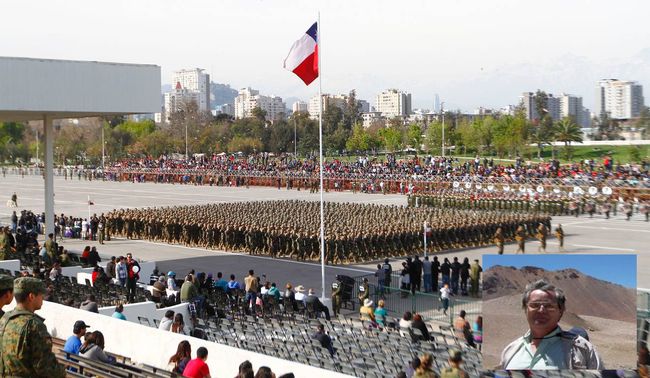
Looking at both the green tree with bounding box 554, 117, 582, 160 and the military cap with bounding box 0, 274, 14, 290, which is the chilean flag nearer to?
the military cap with bounding box 0, 274, 14, 290

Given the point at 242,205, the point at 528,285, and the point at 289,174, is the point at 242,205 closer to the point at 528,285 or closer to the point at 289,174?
the point at 289,174

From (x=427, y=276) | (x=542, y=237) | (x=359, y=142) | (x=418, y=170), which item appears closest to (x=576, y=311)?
(x=427, y=276)

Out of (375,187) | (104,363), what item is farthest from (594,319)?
(375,187)

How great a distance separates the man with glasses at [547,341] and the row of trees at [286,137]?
272 feet

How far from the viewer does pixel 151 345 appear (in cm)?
1221

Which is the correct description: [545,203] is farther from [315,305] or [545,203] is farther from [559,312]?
[559,312]

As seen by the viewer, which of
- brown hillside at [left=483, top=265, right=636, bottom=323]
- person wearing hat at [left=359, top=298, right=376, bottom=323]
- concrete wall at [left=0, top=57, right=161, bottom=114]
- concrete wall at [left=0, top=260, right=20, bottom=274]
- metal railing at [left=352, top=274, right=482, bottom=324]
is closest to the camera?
brown hillside at [left=483, top=265, right=636, bottom=323]

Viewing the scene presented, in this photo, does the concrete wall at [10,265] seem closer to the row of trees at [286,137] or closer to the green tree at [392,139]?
the row of trees at [286,137]

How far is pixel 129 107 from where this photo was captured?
25.2 m

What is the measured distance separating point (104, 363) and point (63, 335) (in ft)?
15.7

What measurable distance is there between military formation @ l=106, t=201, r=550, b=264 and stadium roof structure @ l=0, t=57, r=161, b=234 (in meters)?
6.89

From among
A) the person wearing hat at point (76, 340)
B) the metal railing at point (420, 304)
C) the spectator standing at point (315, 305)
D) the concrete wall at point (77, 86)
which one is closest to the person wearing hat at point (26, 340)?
the person wearing hat at point (76, 340)

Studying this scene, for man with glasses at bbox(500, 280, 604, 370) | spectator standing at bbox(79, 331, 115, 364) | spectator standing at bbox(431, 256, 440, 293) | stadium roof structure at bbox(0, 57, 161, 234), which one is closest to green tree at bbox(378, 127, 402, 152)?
stadium roof structure at bbox(0, 57, 161, 234)

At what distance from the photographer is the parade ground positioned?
25906 mm
